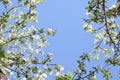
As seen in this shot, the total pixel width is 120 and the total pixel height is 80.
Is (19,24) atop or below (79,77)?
atop

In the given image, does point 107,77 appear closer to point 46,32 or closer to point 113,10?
point 113,10

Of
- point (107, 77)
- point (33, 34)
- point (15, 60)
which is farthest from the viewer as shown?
point (33, 34)

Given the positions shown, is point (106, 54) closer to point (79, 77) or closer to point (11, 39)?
point (79, 77)

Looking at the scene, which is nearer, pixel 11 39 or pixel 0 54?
pixel 0 54

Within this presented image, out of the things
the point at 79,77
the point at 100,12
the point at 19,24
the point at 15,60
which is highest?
the point at 19,24

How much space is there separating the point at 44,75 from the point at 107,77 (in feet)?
15.4

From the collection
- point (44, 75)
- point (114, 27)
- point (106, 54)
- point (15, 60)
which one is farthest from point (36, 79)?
point (114, 27)

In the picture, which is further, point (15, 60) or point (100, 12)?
point (15, 60)

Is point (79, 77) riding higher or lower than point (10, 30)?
lower

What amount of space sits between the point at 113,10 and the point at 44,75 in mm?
6413

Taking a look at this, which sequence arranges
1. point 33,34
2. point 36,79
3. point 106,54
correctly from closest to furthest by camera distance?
point 106,54 < point 36,79 < point 33,34

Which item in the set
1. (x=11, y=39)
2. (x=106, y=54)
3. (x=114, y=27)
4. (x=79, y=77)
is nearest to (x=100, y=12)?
(x=114, y=27)

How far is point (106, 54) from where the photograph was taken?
1294 centimetres

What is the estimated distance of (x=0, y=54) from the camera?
7668 millimetres
